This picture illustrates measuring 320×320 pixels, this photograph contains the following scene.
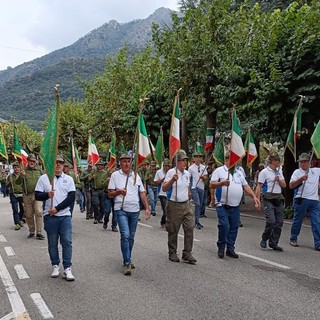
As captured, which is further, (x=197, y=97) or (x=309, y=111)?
(x=197, y=97)

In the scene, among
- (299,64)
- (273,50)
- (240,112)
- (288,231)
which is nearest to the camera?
(288,231)

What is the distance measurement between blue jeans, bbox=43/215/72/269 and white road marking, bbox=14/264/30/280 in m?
0.55

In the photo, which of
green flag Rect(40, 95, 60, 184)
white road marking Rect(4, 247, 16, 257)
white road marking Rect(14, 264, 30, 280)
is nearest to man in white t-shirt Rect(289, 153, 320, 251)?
green flag Rect(40, 95, 60, 184)

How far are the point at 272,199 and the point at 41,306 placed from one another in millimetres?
5027

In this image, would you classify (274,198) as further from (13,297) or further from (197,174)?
(13,297)

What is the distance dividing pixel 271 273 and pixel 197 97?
10.9 meters

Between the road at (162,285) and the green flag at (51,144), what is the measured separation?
1657mm

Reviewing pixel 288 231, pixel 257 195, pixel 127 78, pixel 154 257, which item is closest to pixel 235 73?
pixel 288 231

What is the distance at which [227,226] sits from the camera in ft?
27.0

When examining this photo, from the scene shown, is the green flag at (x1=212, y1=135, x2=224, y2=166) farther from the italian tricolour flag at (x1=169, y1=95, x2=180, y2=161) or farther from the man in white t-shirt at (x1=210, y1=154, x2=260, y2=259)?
the italian tricolour flag at (x1=169, y1=95, x2=180, y2=161)

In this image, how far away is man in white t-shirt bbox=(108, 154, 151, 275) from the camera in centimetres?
741

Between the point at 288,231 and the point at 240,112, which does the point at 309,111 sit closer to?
the point at 240,112

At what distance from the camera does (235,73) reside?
14.2 m

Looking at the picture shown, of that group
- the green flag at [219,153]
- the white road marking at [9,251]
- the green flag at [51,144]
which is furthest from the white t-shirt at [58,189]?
the green flag at [219,153]
